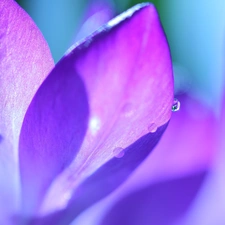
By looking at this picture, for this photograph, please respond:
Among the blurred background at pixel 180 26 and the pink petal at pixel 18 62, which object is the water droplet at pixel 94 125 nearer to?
the pink petal at pixel 18 62

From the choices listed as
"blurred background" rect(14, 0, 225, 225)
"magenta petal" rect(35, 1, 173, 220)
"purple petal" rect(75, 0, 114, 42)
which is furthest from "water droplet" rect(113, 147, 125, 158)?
"blurred background" rect(14, 0, 225, 225)

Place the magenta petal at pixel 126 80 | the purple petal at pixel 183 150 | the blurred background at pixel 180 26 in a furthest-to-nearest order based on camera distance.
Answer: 1. the blurred background at pixel 180 26
2. the purple petal at pixel 183 150
3. the magenta petal at pixel 126 80

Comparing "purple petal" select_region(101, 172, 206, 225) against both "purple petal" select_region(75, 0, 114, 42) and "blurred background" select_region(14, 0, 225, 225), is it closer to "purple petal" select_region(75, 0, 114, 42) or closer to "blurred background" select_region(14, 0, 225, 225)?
"purple petal" select_region(75, 0, 114, 42)

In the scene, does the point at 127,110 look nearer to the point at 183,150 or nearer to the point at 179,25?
the point at 183,150

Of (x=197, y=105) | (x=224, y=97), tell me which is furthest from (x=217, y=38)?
(x=224, y=97)

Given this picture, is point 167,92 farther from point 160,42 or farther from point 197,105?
point 197,105

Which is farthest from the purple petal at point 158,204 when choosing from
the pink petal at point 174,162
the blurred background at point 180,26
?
the blurred background at point 180,26

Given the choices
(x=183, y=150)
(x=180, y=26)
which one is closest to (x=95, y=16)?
(x=183, y=150)
